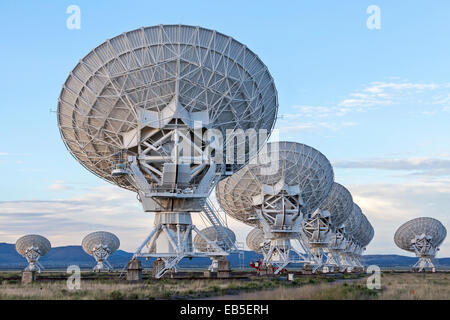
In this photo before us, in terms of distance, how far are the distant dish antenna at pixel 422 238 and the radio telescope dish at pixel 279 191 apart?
1432 inches

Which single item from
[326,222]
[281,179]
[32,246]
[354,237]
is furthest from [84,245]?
[354,237]

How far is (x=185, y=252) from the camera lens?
35125 mm

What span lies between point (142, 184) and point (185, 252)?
17.2ft

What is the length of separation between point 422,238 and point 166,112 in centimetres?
6665

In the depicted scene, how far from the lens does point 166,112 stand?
1324 inches

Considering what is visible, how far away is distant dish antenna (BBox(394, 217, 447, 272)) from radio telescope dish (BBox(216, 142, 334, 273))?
36.4 m

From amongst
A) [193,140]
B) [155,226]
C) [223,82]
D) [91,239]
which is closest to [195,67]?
[223,82]

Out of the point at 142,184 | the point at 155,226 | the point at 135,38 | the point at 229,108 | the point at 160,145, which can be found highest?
the point at 135,38

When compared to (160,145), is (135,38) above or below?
above

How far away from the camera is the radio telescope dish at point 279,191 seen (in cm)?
5106

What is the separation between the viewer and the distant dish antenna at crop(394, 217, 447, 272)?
87.1 metres

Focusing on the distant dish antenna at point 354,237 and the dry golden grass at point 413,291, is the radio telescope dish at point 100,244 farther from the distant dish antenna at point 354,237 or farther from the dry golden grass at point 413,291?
the dry golden grass at point 413,291

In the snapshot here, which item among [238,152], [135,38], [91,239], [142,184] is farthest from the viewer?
[91,239]

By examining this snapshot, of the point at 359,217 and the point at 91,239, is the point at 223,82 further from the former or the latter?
the point at 359,217
